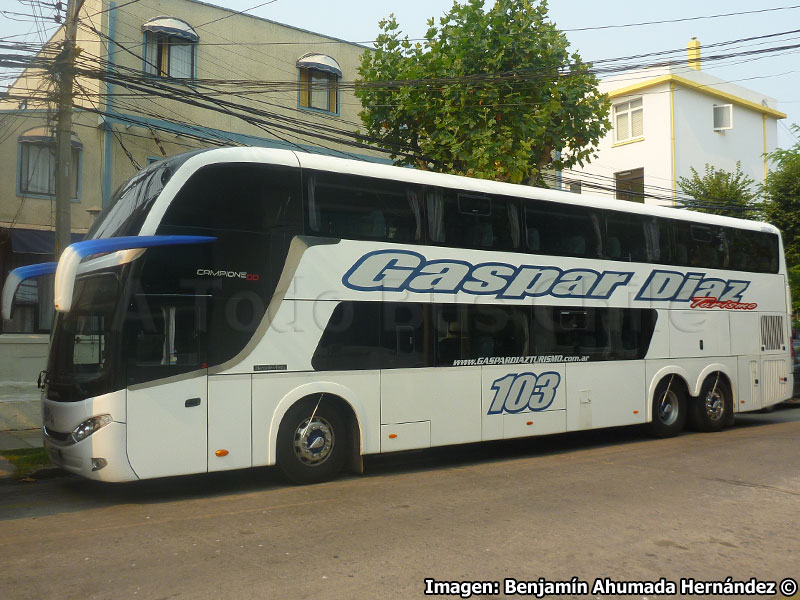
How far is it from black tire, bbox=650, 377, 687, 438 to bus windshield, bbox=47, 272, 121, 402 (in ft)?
29.6

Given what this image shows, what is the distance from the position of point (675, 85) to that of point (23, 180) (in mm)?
26646

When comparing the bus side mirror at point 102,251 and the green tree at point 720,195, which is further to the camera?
the green tree at point 720,195

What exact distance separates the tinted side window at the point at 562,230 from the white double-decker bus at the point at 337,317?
4 centimetres

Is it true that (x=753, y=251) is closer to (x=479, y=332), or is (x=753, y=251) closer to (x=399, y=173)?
(x=479, y=332)

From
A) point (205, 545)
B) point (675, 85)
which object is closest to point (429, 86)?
point (205, 545)

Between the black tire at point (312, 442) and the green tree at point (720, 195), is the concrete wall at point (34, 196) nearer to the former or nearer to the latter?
the black tire at point (312, 442)

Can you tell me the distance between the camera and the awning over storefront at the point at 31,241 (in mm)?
17969

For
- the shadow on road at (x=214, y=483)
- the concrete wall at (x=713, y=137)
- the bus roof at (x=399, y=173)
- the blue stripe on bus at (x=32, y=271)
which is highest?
the concrete wall at (x=713, y=137)

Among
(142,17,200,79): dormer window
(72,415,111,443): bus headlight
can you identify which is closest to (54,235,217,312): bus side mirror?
(72,415,111,443): bus headlight

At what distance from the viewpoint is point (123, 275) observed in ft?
25.3

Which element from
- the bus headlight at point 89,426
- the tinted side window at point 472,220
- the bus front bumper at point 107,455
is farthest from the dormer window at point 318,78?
the bus front bumper at point 107,455

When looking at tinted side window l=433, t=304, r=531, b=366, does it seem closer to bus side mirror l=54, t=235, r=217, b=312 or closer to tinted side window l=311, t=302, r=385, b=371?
tinted side window l=311, t=302, r=385, b=371

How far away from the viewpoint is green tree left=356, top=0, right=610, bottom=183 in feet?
52.6

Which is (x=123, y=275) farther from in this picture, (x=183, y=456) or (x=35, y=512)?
(x=35, y=512)
